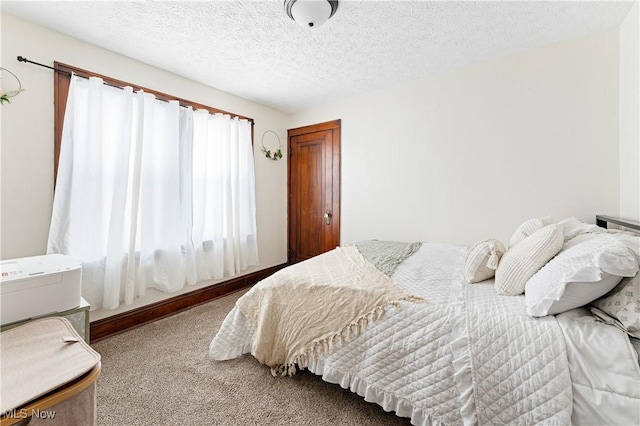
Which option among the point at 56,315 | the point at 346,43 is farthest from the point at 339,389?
the point at 346,43

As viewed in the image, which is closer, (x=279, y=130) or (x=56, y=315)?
(x=56, y=315)

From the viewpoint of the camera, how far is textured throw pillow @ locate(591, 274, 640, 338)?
1.00 metres

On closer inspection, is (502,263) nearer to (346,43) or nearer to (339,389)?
(339,389)

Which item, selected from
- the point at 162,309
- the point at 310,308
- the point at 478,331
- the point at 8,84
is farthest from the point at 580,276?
the point at 8,84

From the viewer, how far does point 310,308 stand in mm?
1610

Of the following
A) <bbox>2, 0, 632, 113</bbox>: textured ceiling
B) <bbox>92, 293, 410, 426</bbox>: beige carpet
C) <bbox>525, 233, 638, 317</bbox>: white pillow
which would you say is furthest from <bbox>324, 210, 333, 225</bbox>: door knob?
<bbox>525, 233, 638, 317</bbox>: white pillow

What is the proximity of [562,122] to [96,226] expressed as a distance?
13.2 ft

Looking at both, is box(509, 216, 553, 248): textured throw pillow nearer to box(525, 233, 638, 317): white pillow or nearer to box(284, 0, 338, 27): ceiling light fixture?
box(525, 233, 638, 317): white pillow

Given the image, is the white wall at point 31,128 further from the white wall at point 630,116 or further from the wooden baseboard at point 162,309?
the white wall at point 630,116

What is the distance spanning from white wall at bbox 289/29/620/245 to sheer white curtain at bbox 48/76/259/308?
158cm

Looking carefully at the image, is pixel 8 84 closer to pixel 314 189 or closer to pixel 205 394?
pixel 205 394

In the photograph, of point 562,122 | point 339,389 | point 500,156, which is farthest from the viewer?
point 500,156

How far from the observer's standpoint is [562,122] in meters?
2.23

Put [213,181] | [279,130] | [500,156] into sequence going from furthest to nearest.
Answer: [279,130] < [213,181] < [500,156]
